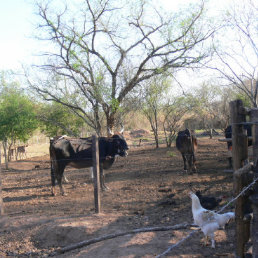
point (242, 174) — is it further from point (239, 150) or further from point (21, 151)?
point (21, 151)

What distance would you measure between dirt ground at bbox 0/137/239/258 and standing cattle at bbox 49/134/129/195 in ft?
2.48

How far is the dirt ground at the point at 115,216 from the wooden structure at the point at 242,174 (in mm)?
689

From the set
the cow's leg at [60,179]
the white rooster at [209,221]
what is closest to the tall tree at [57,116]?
the cow's leg at [60,179]

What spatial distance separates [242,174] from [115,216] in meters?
3.46

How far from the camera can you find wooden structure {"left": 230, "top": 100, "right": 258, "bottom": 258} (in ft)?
11.2

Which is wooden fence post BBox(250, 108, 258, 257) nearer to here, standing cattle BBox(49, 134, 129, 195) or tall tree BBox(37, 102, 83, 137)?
standing cattle BBox(49, 134, 129, 195)

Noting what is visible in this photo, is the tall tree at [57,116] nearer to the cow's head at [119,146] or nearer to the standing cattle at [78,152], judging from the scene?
the standing cattle at [78,152]

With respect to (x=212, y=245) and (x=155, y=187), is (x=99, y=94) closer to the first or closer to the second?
A: (x=155, y=187)

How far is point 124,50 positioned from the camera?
15766 millimetres

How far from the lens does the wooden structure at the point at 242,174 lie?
→ 343 centimetres

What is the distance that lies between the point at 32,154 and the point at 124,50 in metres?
14.3

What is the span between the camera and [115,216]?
622cm

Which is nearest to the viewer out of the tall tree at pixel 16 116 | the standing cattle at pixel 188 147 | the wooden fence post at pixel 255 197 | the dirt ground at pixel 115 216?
the wooden fence post at pixel 255 197

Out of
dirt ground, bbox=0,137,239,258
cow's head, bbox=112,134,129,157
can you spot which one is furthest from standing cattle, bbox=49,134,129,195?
dirt ground, bbox=0,137,239,258
